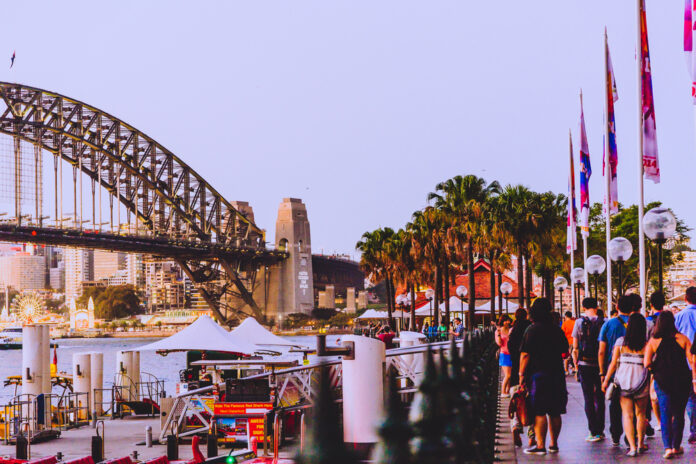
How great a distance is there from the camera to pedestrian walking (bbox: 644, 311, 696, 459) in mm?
8383

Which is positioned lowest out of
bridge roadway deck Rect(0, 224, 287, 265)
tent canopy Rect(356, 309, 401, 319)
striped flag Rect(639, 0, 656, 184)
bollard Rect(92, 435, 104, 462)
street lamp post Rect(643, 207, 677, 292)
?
bollard Rect(92, 435, 104, 462)

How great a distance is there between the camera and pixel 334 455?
1594 mm

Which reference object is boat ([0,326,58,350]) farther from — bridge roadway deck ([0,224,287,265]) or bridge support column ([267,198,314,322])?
bridge roadway deck ([0,224,287,265])

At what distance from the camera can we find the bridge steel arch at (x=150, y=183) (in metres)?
80.1

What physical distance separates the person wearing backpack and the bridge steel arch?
67.5 metres

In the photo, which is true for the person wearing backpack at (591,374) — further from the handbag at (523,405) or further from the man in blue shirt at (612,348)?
the handbag at (523,405)

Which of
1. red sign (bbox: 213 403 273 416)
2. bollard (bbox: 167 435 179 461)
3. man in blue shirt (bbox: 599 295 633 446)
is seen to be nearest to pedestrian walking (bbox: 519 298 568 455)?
man in blue shirt (bbox: 599 295 633 446)

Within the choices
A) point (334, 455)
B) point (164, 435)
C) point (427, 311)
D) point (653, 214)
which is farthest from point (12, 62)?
point (334, 455)

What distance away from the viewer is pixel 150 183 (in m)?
91.8

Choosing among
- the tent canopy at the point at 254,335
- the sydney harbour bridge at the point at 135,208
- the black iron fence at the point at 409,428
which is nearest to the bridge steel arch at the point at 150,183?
the sydney harbour bridge at the point at 135,208

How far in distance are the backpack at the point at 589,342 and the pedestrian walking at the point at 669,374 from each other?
1752 mm

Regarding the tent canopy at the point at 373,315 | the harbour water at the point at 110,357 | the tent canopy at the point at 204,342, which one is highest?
the tent canopy at the point at 204,342

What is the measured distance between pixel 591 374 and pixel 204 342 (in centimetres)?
1370

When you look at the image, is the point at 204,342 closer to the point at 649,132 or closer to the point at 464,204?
the point at 649,132
